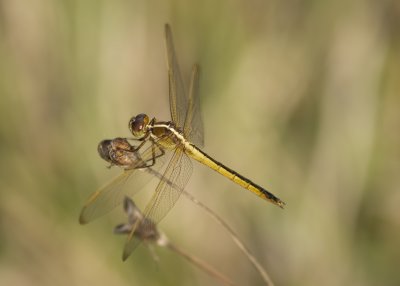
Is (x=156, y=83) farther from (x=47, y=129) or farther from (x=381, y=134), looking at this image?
(x=381, y=134)

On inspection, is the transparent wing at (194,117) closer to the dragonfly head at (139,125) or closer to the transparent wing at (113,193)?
the dragonfly head at (139,125)

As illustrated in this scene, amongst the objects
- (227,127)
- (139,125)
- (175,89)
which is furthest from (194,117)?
Result: (227,127)

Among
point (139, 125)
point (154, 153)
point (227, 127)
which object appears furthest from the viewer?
point (227, 127)

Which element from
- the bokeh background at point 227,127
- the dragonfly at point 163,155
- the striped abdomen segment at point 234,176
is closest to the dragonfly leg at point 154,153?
the dragonfly at point 163,155

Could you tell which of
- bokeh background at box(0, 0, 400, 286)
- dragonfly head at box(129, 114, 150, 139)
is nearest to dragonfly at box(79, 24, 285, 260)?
dragonfly head at box(129, 114, 150, 139)

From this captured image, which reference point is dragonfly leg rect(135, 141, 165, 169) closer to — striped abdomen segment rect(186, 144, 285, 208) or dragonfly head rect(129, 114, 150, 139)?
dragonfly head rect(129, 114, 150, 139)

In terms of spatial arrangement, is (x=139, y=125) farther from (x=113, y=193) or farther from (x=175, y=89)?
(x=113, y=193)
